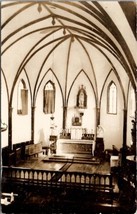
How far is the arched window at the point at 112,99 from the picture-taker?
1873 cm

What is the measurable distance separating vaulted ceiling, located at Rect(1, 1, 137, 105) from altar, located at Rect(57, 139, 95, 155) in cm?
360

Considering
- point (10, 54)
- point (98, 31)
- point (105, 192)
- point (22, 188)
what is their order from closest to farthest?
1. point (105, 192)
2. point (22, 188)
3. point (98, 31)
4. point (10, 54)

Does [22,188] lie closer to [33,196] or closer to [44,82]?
[33,196]

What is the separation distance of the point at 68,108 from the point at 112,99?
9.19 ft

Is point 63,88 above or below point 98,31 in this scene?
below

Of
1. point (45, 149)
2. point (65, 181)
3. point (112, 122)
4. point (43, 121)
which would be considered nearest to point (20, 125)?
point (43, 121)

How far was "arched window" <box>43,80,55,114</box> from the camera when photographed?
18886 millimetres

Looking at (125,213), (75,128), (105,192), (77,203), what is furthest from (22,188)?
(75,128)

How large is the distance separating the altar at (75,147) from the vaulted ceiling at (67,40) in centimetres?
360

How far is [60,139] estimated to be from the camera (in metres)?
17.5

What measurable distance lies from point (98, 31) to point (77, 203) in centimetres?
633

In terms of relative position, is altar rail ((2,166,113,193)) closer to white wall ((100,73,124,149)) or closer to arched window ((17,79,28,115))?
arched window ((17,79,28,115))

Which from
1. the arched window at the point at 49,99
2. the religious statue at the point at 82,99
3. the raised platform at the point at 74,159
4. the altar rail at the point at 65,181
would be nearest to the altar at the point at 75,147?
the raised platform at the point at 74,159

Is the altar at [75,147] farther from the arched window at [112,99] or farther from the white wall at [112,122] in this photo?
the arched window at [112,99]
